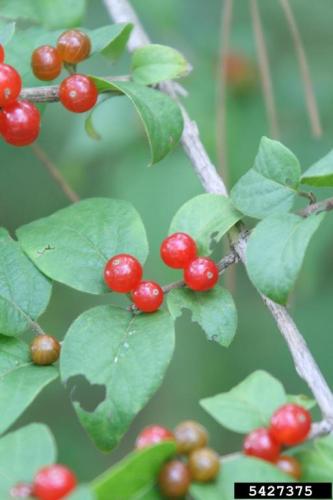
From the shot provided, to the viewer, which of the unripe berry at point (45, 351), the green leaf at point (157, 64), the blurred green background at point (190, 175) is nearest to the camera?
the unripe berry at point (45, 351)

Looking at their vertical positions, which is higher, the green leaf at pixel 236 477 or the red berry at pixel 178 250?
the red berry at pixel 178 250

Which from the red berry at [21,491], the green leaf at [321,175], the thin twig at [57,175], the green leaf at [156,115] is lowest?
the red berry at [21,491]

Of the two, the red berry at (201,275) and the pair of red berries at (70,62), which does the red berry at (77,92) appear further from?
the red berry at (201,275)

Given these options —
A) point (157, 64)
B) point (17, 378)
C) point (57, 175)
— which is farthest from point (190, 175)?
point (17, 378)

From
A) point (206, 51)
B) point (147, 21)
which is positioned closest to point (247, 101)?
point (206, 51)

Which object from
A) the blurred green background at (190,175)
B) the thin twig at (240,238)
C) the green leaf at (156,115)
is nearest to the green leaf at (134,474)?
the thin twig at (240,238)

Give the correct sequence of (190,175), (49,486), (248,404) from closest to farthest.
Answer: (49,486), (248,404), (190,175)

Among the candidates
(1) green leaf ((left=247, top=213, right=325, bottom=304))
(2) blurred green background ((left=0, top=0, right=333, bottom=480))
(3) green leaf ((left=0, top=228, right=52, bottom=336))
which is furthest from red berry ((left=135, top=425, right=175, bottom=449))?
(2) blurred green background ((left=0, top=0, right=333, bottom=480))

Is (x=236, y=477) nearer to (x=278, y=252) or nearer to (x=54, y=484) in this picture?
(x=54, y=484)
